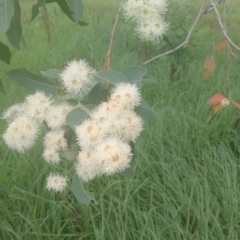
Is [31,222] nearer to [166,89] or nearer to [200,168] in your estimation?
[200,168]

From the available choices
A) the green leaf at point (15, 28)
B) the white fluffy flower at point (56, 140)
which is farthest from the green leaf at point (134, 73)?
the green leaf at point (15, 28)

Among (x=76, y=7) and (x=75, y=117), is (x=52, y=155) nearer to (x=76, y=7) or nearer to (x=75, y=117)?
(x=75, y=117)

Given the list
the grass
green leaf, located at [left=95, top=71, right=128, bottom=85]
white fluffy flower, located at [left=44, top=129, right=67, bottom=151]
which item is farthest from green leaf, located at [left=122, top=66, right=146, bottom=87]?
the grass

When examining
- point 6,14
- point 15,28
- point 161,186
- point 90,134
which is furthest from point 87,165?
point 161,186

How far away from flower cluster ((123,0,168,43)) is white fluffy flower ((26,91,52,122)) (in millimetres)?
235

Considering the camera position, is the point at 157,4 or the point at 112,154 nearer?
the point at 112,154

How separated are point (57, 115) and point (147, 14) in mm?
273

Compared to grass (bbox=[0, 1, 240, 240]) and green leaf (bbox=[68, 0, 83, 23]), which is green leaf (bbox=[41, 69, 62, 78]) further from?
grass (bbox=[0, 1, 240, 240])

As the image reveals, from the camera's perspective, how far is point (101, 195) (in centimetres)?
159

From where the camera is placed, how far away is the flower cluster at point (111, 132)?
23.7 inches

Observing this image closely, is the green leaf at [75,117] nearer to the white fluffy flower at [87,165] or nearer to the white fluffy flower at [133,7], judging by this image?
the white fluffy flower at [87,165]

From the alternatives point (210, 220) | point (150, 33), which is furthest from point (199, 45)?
point (150, 33)

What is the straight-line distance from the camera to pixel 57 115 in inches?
25.7

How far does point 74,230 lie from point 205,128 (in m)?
0.76
